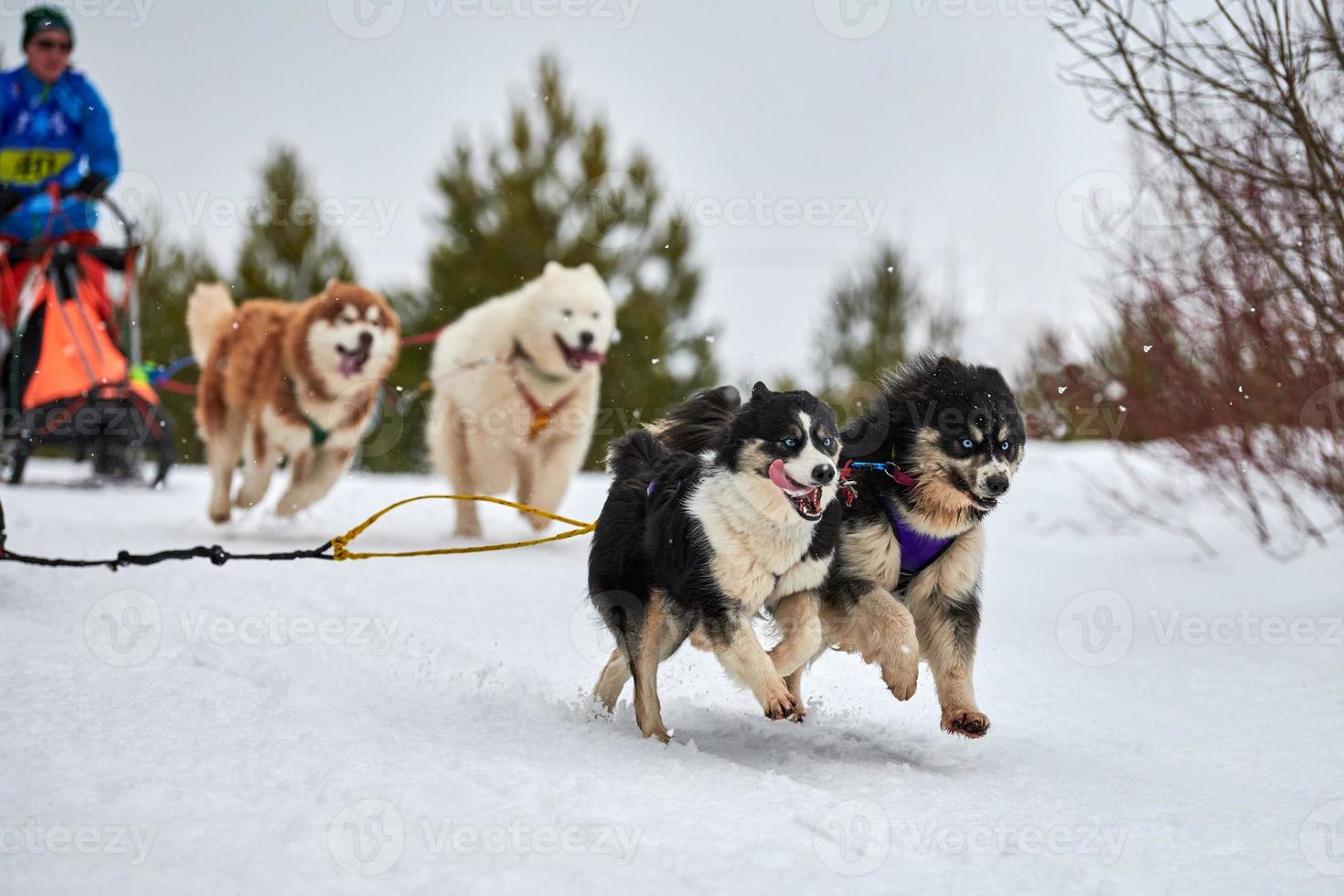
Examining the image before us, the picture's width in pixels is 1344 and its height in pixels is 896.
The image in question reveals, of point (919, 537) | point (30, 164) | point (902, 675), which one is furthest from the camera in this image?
point (30, 164)

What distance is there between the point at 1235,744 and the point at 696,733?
2016mm

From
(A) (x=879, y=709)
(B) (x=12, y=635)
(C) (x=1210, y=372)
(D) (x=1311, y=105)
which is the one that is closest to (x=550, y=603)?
(A) (x=879, y=709)

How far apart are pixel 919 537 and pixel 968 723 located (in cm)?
59

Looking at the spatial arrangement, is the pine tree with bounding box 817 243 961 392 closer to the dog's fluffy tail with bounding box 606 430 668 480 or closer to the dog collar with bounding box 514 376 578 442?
the dog collar with bounding box 514 376 578 442

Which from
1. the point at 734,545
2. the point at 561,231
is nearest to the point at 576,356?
the point at 734,545

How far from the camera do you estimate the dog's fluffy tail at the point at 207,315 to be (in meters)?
8.12

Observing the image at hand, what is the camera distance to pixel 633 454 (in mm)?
4176

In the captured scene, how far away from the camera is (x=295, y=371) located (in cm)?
757

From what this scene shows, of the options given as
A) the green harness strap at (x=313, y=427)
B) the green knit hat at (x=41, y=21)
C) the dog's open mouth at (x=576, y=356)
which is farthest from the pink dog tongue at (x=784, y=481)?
the green knit hat at (x=41, y=21)

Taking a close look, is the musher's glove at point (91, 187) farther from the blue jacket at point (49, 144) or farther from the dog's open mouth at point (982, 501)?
the dog's open mouth at point (982, 501)

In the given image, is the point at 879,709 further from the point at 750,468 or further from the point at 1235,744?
the point at 750,468

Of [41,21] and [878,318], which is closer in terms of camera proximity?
[41,21]

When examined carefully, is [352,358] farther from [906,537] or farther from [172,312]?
[172,312]

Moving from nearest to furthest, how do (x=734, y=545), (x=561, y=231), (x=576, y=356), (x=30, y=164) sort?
(x=734, y=545) < (x=30, y=164) < (x=576, y=356) < (x=561, y=231)
